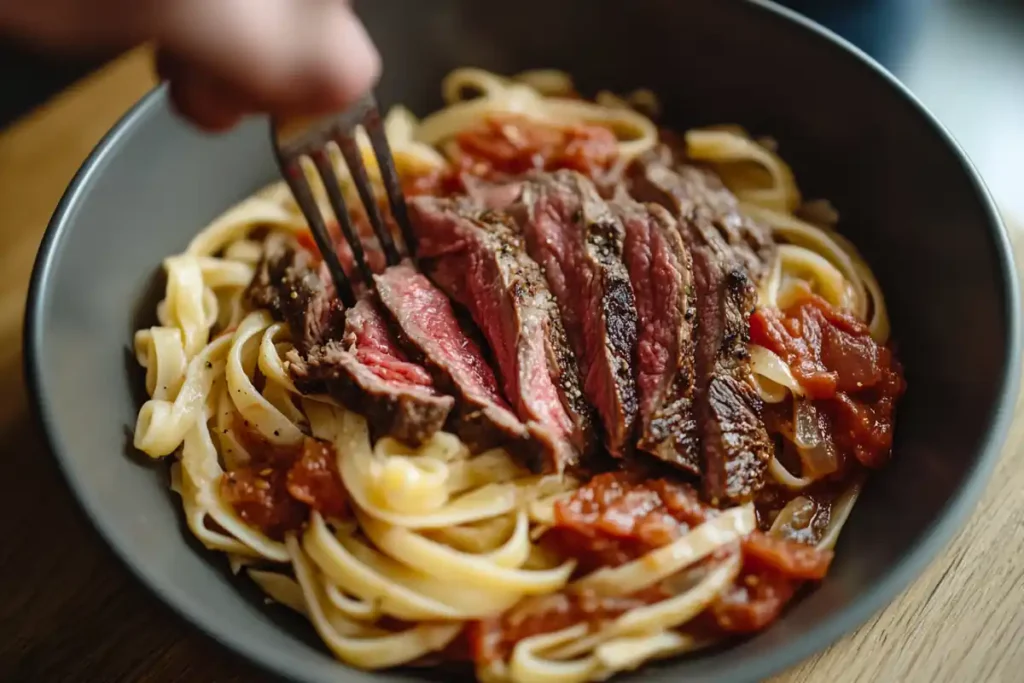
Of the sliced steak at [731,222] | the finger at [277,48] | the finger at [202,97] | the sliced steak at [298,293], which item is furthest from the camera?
the sliced steak at [731,222]

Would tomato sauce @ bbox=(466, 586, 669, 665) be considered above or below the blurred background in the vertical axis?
below

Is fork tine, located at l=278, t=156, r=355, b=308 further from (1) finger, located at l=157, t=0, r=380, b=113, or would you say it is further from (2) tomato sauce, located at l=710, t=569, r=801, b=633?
(2) tomato sauce, located at l=710, t=569, r=801, b=633

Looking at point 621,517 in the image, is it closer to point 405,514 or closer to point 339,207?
point 405,514

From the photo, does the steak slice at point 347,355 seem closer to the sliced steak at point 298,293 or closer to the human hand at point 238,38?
the sliced steak at point 298,293

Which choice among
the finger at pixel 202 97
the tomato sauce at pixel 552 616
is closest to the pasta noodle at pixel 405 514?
the tomato sauce at pixel 552 616

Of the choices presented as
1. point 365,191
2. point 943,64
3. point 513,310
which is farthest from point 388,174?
point 943,64

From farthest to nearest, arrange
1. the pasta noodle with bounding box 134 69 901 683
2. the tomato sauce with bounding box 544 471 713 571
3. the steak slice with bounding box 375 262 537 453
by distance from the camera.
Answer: the steak slice with bounding box 375 262 537 453 → the tomato sauce with bounding box 544 471 713 571 → the pasta noodle with bounding box 134 69 901 683

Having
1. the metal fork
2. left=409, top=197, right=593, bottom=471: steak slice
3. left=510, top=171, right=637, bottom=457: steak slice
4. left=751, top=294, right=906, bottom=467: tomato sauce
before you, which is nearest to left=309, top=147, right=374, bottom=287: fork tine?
the metal fork
